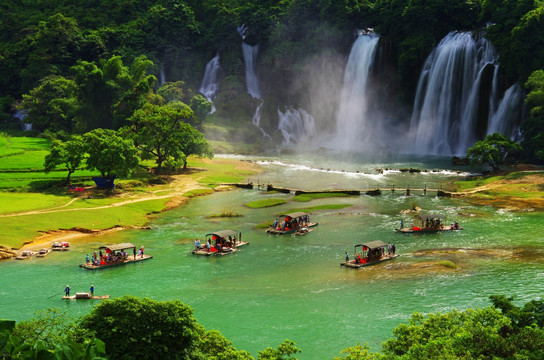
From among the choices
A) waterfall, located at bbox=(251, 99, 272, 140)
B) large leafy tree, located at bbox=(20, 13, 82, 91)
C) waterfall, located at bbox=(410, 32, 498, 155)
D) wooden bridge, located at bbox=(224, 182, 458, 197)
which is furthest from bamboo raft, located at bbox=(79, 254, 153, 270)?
large leafy tree, located at bbox=(20, 13, 82, 91)

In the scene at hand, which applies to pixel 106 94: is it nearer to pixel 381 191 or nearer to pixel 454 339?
pixel 381 191

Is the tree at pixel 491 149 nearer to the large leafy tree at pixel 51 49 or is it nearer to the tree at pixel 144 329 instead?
the tree at pixel 144 329

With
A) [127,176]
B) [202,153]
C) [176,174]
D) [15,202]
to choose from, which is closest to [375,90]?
[202,153]

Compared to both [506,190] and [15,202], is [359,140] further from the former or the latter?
[15,202]

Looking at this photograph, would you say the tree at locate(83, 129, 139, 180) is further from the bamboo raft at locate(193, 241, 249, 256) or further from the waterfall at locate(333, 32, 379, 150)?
the waterfall at locate(333, 32, 379, 150)

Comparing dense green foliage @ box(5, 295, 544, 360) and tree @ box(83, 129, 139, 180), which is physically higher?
tree @ box(83, 129, 139, 180)

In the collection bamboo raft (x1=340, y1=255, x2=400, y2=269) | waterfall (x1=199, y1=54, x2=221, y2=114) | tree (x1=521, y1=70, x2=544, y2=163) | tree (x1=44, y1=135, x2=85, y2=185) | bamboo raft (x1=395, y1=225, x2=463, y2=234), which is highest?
waterfall (x1=199, y1=54, x2=221, y2=114)

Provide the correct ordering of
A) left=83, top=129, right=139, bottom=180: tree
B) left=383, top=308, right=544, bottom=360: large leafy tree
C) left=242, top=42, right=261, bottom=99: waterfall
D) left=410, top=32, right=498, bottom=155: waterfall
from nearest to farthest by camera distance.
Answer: left=383, top=308, right=544, bottom=360: large leafy tree < left=83, top=129, right=139, bottom=180: tree < left=410, top=32, right=498, bottom=155: waterfall < left=242, top=42, right=261, bottom=99: waterfall
